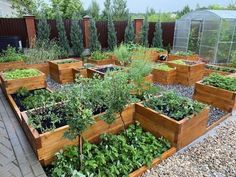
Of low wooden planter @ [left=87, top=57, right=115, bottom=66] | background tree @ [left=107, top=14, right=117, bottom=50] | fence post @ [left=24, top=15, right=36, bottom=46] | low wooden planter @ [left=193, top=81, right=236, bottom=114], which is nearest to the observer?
low wooden planter @ [left=193, top=81, right=236, bottom=114]

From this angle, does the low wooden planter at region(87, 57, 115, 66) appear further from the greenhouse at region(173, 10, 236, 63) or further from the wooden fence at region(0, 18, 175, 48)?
the greenhouse at region(173, 10, 236, 63)

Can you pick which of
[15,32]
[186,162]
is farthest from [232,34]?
[15,32]

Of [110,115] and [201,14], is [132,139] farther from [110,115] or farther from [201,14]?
[201,14]

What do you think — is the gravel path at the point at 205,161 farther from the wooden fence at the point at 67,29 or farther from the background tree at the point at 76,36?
the wooden fence at the point at 67,29

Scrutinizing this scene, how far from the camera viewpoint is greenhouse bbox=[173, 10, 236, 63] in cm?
773

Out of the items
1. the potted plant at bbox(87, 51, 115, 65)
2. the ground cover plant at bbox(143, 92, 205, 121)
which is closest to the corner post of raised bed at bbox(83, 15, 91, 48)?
the potted plant at bbox(87, 51, 115, 65)

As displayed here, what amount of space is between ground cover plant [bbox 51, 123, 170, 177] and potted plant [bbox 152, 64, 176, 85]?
301 centimetres

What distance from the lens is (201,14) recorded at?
8.41 m

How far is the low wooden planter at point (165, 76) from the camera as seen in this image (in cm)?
575

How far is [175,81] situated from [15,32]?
24.7ft

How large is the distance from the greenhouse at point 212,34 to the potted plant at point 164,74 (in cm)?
305

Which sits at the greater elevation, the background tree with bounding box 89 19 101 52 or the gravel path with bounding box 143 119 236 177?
the background tree with bounding box 89 19 101 52

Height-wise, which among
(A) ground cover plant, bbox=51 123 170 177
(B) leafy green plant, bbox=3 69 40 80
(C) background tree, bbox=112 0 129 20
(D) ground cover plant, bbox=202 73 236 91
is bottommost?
(A) ground cover plant, bbox=51 123 170 177

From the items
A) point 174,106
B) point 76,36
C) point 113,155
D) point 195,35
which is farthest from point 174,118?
point 76,36
